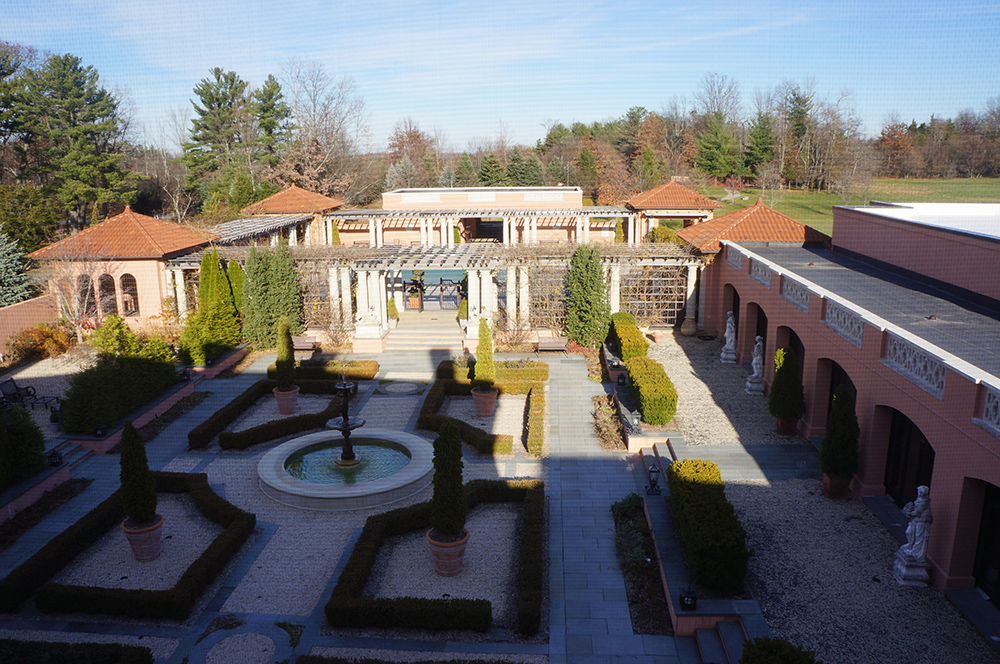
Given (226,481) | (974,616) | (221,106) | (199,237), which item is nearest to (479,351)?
(226,481)

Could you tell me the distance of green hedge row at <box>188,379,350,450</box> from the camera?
17.2m

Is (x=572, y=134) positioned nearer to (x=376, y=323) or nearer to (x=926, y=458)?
(x=376, y=323)

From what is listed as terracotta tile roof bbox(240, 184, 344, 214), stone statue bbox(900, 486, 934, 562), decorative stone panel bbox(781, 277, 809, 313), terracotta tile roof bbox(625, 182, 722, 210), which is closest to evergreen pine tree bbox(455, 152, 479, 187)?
terracotta tile roof bbox(240, 184, 344, 214)

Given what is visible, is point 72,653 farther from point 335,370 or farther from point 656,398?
point 335,370

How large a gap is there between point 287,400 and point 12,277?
16.9 metres

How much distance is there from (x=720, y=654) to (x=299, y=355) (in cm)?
2025

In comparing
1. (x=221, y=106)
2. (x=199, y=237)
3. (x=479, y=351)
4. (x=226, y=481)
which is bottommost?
(x=226, y=481)

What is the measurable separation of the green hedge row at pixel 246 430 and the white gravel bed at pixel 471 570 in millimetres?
6414

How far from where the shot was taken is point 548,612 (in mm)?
10594

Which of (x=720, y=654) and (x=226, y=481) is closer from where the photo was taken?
(x=720, y=654)

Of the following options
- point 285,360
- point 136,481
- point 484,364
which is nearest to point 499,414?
point 484,364

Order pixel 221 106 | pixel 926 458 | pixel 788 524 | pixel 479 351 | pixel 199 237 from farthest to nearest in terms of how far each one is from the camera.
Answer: pixel 221 106, pixel 199 237, pixel 479 351, pixel 788 524, pixel 926 458

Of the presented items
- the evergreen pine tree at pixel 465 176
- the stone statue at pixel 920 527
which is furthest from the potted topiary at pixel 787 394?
the evergreen pine tree at pixel 465 176

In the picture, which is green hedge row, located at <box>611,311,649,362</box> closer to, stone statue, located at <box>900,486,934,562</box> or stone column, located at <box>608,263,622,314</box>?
stone column, located at <box>608,263,622,314</box>
